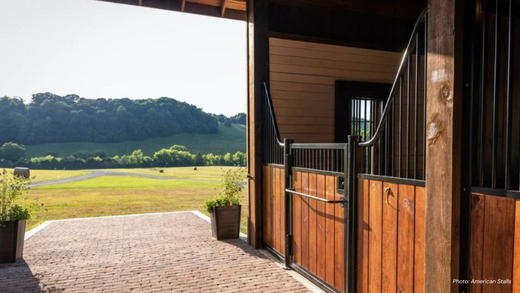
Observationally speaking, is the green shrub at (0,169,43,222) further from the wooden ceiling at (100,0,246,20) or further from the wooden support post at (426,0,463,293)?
the wooden support post at (426,0,463,293)

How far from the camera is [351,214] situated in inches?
98.2

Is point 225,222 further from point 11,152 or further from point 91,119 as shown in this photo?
point 91,119

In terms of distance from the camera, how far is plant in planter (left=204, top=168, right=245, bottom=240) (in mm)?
4715

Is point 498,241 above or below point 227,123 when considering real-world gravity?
below

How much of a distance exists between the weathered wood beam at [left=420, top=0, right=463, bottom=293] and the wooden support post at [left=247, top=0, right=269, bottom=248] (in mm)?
2677

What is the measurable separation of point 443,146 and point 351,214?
103 centimetres

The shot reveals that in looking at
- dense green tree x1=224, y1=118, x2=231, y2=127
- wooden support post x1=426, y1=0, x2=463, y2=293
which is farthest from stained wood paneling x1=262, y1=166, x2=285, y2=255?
dense green tree x1=224, y1=118, x2=231, y2=127

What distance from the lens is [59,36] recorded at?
3666 centimetres

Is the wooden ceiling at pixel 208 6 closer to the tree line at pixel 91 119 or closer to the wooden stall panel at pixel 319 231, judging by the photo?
the wooden stall panel at pixel 319 231

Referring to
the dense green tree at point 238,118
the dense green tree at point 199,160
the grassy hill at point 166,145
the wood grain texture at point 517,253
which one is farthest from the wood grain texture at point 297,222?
the dense green tree at point 238,118

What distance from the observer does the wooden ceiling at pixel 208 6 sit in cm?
452

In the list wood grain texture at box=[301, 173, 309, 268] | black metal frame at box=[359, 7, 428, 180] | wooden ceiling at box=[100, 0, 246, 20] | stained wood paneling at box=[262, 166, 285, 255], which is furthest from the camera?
wooden ceiling at box=[100, 0, 246, 20]

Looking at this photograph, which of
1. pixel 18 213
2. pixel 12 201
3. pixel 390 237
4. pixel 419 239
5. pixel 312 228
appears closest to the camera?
pixel 419 239

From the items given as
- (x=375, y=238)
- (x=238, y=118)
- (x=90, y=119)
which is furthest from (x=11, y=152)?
(x=375, y=238)
